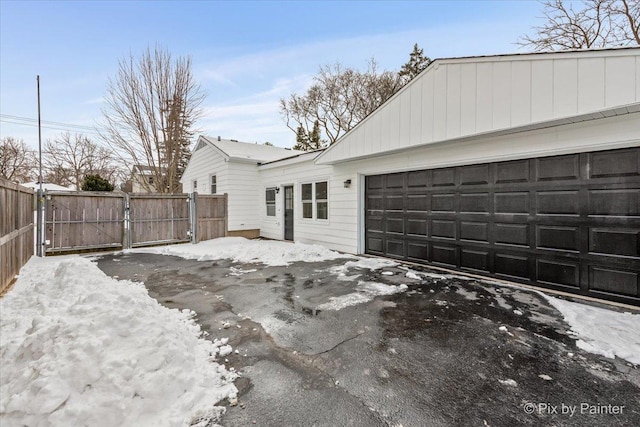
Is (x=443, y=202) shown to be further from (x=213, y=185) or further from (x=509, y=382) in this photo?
(x=213, y=185)

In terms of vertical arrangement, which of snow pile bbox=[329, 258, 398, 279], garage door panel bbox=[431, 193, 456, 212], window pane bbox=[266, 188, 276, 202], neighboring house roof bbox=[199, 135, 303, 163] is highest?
neighboring house roof bbox=[199, 135, 303, 163]

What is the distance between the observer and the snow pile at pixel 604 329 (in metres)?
2.77

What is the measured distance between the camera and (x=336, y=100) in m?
20.8

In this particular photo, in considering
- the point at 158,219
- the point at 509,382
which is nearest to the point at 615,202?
the point at 509,382

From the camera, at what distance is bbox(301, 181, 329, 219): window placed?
29.5 feet

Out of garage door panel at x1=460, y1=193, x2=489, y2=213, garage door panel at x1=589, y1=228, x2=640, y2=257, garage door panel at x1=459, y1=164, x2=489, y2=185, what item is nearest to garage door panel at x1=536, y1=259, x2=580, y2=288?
garage door panel at x1=589, y1=228, x2=640, y2=257

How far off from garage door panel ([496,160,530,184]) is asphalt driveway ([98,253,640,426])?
1.89 metres

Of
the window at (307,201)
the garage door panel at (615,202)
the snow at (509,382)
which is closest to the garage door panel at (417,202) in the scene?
the garage door panel at (615,202)

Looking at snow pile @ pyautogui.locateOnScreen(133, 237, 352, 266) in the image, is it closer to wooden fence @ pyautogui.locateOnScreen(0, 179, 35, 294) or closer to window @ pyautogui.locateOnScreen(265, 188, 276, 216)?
window @ pyautogui.locateOnScreen(265, 188, 276, 216)

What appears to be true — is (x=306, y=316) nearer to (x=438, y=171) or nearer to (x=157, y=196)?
(x=438, y=171)

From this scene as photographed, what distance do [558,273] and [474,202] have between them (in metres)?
1.75

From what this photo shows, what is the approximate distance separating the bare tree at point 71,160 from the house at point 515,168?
88.5ft

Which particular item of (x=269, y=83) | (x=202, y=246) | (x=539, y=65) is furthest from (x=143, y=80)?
(x=539, y=65)

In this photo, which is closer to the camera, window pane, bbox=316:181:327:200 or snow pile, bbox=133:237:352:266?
snow pile, bbox=133:237:352:266
